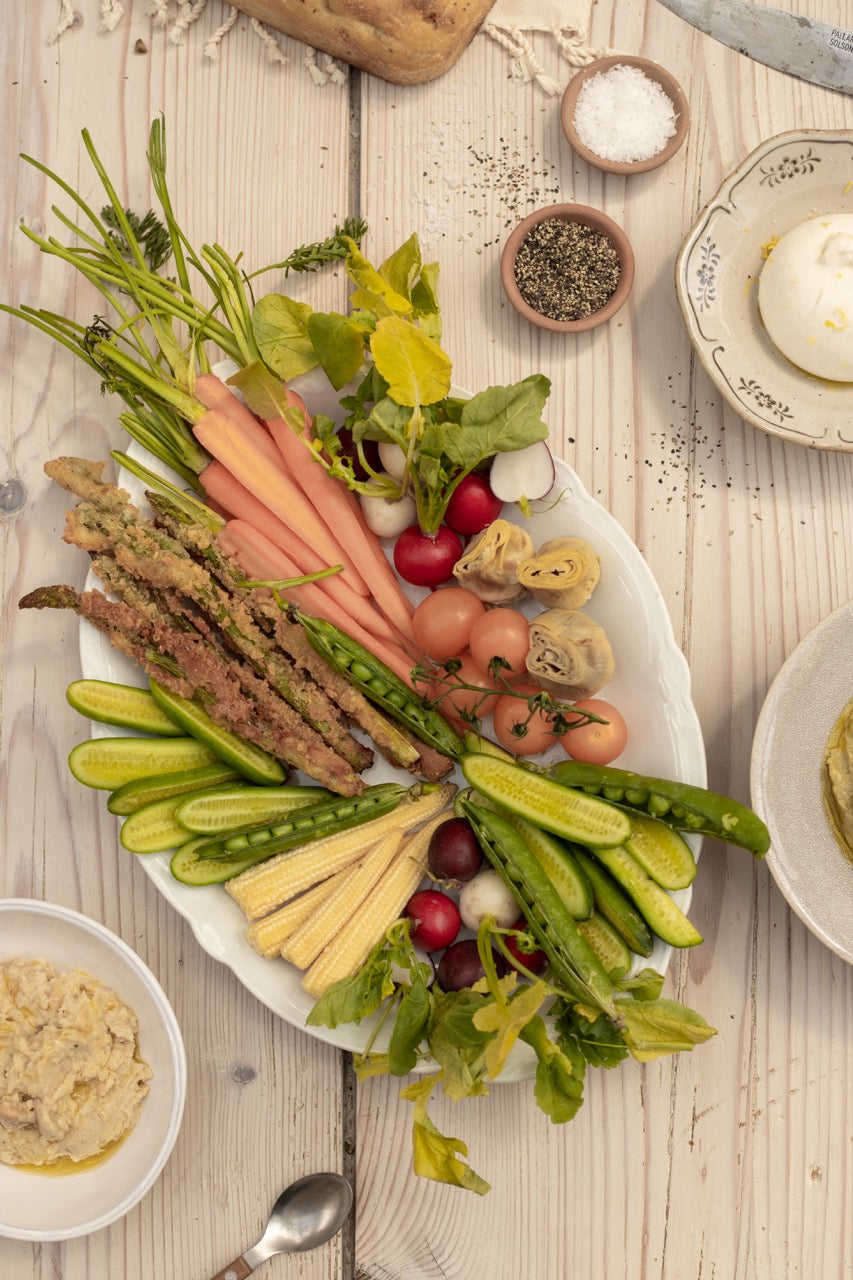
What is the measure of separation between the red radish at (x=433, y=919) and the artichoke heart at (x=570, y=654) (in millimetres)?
464

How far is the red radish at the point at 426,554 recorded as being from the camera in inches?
82.4

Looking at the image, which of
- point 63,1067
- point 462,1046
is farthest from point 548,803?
point 63,1067

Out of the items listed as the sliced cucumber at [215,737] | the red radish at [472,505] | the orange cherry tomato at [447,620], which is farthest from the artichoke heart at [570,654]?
the sliced cucumber at [215,737]

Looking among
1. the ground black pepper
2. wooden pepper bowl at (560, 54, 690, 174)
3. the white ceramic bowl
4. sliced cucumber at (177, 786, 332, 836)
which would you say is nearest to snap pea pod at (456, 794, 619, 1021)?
sliced cucumber at (177, 786, 332, 836)

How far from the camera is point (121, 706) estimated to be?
2.11m

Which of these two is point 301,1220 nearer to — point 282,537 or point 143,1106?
point 143,1106

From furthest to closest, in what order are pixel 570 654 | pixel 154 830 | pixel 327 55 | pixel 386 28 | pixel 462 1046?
1. pixel 327 55
2. pixel 386 28
3. pixel 154 830
4. pixel 570 654
5. pixel 462 1046

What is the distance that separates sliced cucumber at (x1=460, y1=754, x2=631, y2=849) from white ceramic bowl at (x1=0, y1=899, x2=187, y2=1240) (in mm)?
751

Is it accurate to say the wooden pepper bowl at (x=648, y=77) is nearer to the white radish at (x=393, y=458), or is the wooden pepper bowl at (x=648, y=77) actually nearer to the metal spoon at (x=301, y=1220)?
the white radish at (x=393, y=458)

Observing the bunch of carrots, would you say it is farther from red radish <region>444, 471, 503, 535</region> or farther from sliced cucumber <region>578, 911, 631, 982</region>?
sliced cucumber <region>578, 911, 631, 982</region>

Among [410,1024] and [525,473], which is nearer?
[410,1024]

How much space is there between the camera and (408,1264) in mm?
2209

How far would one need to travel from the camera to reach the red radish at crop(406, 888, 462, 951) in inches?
80.1

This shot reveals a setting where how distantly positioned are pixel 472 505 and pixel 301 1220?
1.49 m
